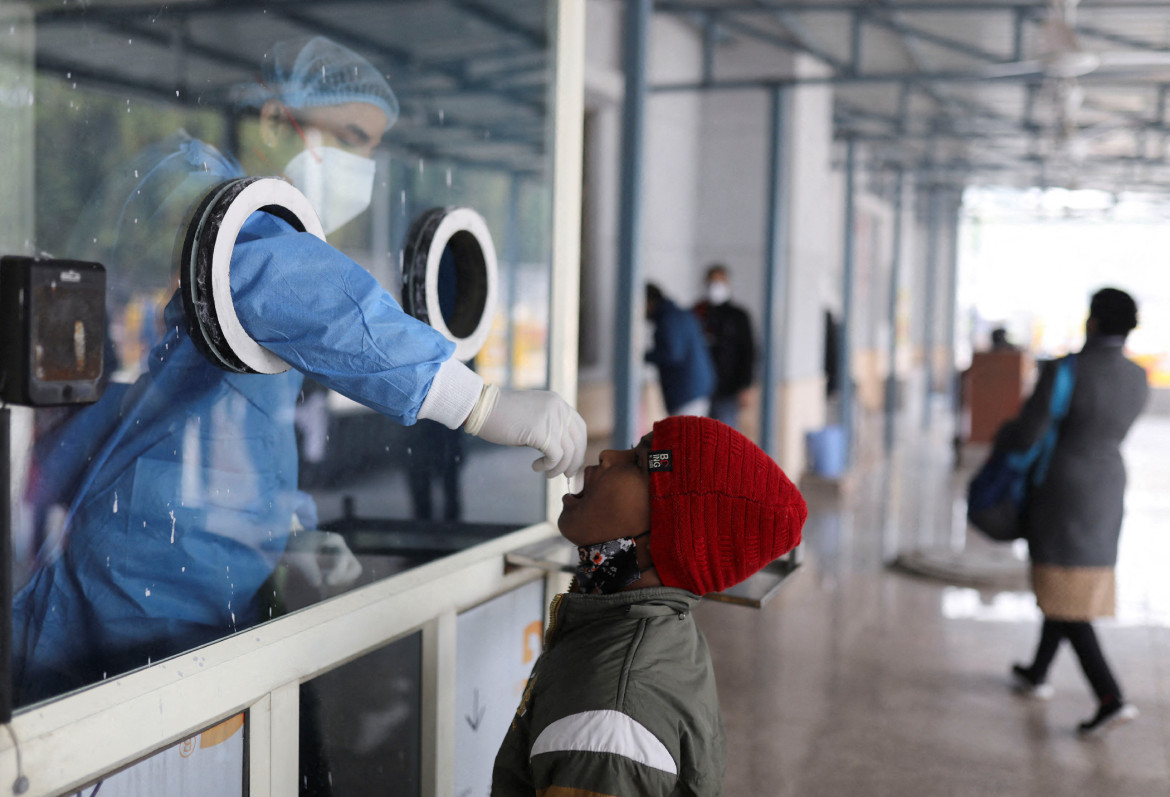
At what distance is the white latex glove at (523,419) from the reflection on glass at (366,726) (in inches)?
22.3

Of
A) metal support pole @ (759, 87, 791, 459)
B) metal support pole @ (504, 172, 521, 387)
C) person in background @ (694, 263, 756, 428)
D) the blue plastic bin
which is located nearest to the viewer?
metal support pole @ (504, 172, 521, 387)

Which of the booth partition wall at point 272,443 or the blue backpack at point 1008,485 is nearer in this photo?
the booth partition wall at point 272,443

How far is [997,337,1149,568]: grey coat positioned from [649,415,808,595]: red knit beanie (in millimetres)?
2664

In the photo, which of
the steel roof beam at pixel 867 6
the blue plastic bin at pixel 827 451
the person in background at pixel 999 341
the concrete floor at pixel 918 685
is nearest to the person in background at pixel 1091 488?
the concrete floor at pixel 918 685

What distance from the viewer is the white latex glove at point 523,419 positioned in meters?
1.40

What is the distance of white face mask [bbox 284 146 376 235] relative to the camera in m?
1.61

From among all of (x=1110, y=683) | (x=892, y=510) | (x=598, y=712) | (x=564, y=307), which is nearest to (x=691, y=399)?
(x=892, y=510)

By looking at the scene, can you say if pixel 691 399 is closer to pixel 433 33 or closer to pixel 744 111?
pixel 744 111

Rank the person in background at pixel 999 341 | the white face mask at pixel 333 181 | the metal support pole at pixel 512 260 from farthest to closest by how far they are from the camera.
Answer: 1. the person in background at pixel 999 341
2. the metal support pole at pixel 512 260
3. the white face mask at pixel 333 181

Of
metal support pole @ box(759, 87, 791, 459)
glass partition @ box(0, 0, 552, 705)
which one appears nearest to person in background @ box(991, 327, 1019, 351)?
metal support pole @ box(759, 87, 791, 459)

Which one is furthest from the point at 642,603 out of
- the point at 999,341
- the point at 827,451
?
the point at 999,341

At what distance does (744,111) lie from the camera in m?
8.86

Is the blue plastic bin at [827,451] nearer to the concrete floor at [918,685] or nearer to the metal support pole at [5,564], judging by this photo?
the concrete floor at [918,685]

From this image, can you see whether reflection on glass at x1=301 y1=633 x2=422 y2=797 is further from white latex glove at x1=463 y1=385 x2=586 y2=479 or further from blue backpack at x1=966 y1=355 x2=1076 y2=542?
blue backpack at x1=966 y1=355 x2=1076 y2=542
